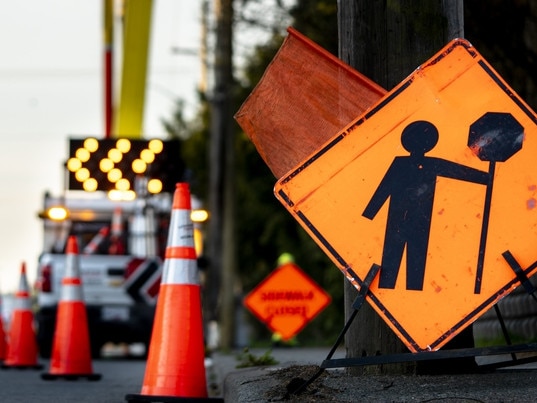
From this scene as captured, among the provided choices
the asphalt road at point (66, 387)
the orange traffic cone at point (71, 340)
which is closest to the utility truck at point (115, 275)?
the asphalt road at point (66, 387)

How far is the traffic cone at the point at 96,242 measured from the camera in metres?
18.4

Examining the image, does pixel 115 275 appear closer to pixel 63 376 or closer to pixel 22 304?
pixel 22 304

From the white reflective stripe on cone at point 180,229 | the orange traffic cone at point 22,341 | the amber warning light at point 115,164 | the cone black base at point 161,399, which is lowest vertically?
the orange traffic cone at point 22,341

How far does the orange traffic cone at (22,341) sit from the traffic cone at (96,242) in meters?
3.42

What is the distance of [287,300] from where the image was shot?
19938 millimetres

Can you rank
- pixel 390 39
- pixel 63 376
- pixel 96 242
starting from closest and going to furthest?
pixel 390 39 < pixel 63 376 < pixel 96 242

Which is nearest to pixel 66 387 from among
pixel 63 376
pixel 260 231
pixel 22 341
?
pixel 63 376

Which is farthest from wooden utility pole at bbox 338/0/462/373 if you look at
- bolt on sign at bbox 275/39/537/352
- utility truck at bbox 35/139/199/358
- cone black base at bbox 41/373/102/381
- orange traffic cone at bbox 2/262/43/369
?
utility truck at bbox 35/139/199/358

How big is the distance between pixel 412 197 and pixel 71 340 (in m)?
5.65

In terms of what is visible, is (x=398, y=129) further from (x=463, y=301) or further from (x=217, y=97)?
(x=217, y=97)

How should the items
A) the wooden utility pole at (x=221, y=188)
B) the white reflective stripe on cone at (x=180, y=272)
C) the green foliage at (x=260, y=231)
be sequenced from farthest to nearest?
the green foliage at (x=260, y=231) → the wooden utility pole at (x=221, y=188) → the white reflective stripe on cone at (x=180, y=272)

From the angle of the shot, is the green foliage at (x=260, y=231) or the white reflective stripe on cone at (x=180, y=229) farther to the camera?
the green foliage at (x=260, y=231)

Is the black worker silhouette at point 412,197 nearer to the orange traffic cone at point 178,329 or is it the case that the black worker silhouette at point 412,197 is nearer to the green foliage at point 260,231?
the orange traffic cone at point 178,329

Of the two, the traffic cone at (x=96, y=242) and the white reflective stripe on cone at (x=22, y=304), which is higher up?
the traffic cone at (x=96, y=242)
